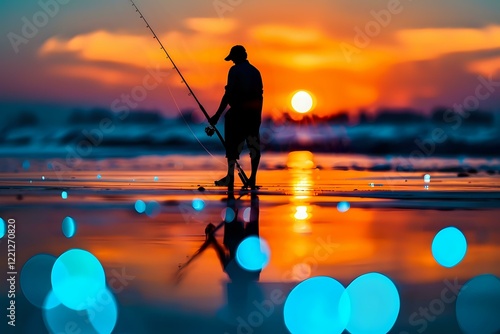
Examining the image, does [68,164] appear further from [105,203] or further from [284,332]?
[284,332]

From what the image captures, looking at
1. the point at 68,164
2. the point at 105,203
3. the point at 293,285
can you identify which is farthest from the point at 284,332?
the point at 68,164

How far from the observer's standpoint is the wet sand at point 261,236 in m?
5.05

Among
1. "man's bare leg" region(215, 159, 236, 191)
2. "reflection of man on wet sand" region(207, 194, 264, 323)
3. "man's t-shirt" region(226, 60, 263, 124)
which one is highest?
"man's t-shirt" region(226, 60, 263, 124)

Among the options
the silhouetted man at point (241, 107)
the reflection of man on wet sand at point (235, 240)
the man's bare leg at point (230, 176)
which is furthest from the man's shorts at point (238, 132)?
the reflection of man on wet sand at point (235, 240)

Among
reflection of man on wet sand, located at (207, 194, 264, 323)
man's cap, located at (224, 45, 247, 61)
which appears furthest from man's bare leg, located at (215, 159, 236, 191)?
reflection of man on wet sand, located at (207, 194, 264, 323)

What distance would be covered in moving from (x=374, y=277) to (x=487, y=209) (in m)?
5.56

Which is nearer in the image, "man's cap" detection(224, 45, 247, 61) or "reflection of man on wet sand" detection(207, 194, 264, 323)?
"reflection of man on wet sand" detection(207, 194, 264, 323)

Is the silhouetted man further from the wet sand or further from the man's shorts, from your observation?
the wet sand

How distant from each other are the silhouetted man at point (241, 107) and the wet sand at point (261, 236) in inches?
27.3

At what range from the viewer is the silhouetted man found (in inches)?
547

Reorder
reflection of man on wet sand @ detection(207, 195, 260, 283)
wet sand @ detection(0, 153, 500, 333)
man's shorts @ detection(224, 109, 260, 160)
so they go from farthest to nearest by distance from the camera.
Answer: man's shorts @ detection(224, 109, 260, 160) < reflection of man on wet sand @ detection(207, 195, 260, 283) < wet sand @ detection(0, 153, 500, 333)

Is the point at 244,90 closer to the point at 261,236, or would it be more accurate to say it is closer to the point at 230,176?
the point at 230,176

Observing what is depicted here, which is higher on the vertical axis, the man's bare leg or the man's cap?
the man's cap

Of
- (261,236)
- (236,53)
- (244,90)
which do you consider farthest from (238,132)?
(261,236)
